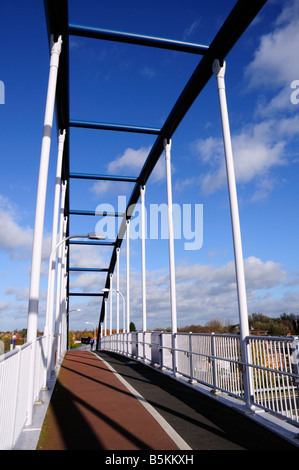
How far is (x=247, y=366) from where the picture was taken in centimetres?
595

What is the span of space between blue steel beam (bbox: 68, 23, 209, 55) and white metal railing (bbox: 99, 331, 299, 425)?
7.48m

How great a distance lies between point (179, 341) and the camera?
9.73m

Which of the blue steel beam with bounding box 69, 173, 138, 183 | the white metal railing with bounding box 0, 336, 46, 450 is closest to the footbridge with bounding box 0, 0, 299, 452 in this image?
the white metal railing with bounding box 0, 336, 46, 450

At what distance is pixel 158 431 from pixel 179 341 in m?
5.06

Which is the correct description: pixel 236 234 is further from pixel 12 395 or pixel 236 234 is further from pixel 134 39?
pixel 134 39

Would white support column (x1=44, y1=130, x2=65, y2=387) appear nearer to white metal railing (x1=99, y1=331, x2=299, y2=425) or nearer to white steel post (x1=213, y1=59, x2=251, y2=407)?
white metal railing (x1=99, y1=331, x2=299, y2=425)

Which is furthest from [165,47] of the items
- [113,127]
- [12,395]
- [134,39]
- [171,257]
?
[12,395]

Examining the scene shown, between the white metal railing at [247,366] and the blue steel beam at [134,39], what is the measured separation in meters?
7.48

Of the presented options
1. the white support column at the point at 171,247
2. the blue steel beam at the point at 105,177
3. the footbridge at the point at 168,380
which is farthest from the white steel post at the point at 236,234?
the blue steel beam at the point at 105,177

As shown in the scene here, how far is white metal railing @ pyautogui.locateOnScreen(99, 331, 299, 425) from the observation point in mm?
4801

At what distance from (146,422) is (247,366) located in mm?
1963

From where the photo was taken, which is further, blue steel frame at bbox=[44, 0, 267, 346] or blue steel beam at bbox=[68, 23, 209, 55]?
blue steel beam at bbox=[68, 23, 209, 55]

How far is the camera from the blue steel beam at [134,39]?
9375 mm
